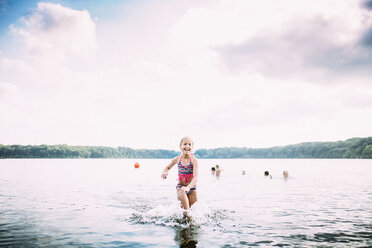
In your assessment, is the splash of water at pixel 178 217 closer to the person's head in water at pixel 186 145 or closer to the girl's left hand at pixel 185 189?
the girl's left hand at pixel 185 189

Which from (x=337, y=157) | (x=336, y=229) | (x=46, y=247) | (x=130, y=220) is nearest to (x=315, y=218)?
(x=336, y=229)

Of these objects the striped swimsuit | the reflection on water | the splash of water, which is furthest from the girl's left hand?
the reflection on water

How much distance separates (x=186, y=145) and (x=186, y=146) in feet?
0.12

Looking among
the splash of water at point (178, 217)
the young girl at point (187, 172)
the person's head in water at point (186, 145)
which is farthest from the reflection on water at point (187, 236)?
the person's head in water at point (186, 145)

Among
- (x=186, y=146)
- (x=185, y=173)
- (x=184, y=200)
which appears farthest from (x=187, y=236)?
(x=186, y=146)

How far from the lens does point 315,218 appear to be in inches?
412

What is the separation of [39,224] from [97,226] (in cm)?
192

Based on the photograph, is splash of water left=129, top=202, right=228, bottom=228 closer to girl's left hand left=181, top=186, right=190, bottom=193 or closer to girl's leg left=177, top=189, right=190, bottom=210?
girl's leg left=177, top=189, right=190, bottom=210

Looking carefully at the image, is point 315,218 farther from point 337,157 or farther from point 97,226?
point 337,157

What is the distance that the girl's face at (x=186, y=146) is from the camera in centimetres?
943

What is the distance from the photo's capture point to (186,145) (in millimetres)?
9445

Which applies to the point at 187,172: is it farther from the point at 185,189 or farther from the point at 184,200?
the point at 184,200

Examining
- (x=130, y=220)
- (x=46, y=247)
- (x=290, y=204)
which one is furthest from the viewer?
(x=290, y=204)

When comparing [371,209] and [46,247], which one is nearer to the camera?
[46,247]
